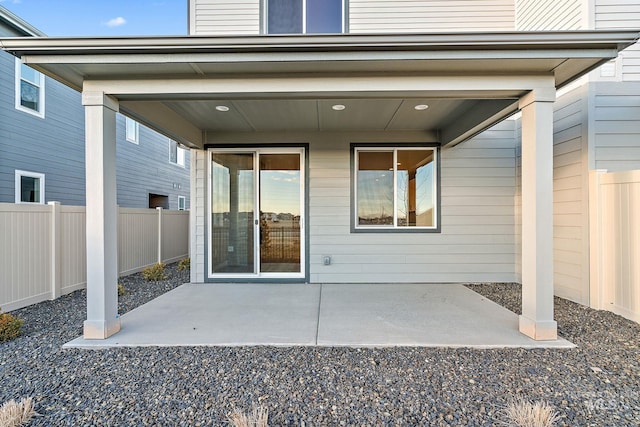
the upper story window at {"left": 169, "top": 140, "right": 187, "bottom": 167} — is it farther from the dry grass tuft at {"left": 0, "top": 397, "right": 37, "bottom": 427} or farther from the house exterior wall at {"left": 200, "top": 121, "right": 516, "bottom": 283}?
the dry grass tuft at {"left": 0, "top": 397, "right": 37, "bottom": 427}

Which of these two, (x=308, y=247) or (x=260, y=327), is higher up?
(x=308, y=247)

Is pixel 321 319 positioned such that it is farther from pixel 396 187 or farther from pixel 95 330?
pixel 396 187

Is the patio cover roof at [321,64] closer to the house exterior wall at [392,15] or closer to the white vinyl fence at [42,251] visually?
the white vinyl fence at [42,251]

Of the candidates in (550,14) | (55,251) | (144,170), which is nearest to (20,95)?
(144,170)

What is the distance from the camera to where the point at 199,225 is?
5.64 m

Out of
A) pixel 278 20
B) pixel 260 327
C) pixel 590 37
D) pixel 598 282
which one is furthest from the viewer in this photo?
pixel 278 20

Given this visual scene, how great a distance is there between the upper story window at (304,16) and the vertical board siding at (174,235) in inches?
199

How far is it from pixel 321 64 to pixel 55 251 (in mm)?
→ 4751

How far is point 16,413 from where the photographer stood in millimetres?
1935

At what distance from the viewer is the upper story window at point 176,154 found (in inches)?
510

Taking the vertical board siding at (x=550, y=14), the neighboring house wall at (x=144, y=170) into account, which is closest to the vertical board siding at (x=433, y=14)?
the vertical board siding at (x=550, y=14)

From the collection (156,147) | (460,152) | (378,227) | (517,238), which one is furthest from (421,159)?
(156,147)

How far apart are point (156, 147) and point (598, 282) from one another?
1308 cm

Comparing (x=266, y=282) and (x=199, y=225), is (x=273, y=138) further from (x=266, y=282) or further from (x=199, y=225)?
(x=266, y=282)
